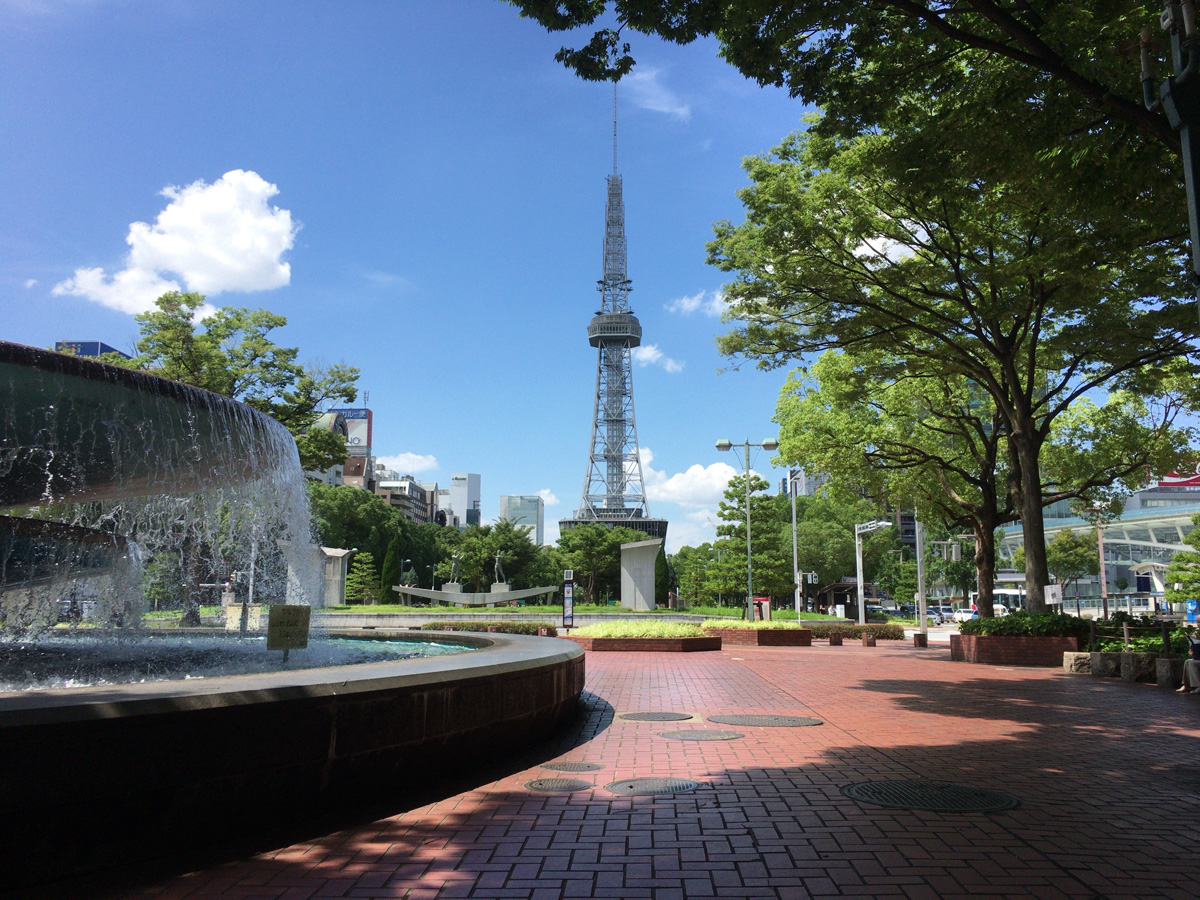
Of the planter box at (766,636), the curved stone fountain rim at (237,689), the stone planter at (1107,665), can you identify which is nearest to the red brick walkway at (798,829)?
the curved stone fountain rim at (237,689)

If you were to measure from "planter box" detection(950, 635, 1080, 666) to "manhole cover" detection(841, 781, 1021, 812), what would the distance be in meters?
12.2

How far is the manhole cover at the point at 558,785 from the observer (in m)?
5.66

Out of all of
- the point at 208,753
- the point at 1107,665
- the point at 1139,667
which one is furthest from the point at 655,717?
the point at 1107,665

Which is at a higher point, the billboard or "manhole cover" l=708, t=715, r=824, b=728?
the billboard

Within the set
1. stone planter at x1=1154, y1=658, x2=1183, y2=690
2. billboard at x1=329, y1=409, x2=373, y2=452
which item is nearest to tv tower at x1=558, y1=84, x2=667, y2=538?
billboard at x1=329, y1=409, x2=373, y2=452

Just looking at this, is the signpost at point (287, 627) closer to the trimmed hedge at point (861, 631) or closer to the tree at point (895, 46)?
the tree at point (895, 46)

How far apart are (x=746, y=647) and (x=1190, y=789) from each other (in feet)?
56.5

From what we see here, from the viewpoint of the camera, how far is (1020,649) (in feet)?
54.9

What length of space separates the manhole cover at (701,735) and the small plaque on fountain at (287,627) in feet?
11.7

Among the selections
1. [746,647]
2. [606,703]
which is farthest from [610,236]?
[606,703]

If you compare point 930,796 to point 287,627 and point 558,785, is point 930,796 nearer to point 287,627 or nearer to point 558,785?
point 558,785

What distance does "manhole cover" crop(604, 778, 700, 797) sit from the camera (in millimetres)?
5598

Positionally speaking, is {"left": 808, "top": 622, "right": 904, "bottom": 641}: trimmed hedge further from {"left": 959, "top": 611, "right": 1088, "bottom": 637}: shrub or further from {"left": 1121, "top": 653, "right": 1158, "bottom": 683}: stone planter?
{"left": 1121, "top": 653, "right": 1158, "bottom": 683}: stone planter

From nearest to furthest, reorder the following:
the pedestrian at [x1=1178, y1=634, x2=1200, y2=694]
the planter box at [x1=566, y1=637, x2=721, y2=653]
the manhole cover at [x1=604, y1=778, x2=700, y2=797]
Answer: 1. the manhole cover at [x1=604, y1=778, x2=700, y2=797]
2. the pedestrian at [x1=1178, y1=634, x2=1200, y2=694]
3. the planter box at [x1=566, y1=637, x2=721, y2=653]
